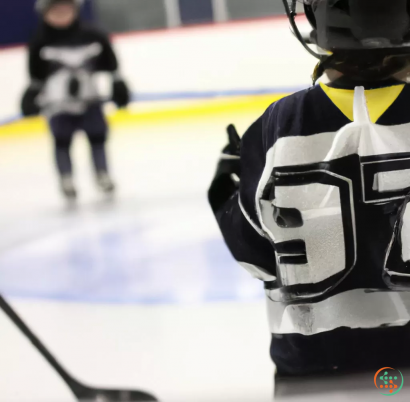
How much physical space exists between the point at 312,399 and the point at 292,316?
101mm

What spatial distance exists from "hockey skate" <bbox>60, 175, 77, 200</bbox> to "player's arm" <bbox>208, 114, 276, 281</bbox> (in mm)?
2083

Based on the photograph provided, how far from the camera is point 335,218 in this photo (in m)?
0.49

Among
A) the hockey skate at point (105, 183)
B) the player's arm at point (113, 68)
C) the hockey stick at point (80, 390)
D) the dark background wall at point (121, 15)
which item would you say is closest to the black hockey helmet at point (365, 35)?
the hockey stick at point (80, 390)

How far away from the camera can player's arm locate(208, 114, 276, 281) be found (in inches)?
22.0

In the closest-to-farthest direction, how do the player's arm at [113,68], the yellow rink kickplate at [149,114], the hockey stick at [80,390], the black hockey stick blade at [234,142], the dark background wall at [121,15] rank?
the black hockey stick blade at [234,142]
the hockey stick at [80,390]
the player's arm at [113,68]
the yellow rink kickplate at [149,114]
the dark background wall at [121,15]

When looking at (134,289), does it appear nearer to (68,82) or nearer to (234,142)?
(234,142)

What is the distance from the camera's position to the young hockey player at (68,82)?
8.73ft

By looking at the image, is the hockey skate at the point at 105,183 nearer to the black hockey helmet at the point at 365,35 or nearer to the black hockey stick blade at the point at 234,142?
the black hockey stick blade at the point at 234,142

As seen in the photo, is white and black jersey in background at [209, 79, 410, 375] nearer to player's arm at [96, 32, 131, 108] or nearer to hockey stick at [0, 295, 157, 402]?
hockey stick at [0, 295, 157, 402]

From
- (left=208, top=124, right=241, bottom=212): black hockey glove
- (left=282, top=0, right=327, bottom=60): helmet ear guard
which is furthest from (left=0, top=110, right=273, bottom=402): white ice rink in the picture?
(left=282, top=0, right=327, bottom=60): helmet ear guard

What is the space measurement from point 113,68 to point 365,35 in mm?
2426

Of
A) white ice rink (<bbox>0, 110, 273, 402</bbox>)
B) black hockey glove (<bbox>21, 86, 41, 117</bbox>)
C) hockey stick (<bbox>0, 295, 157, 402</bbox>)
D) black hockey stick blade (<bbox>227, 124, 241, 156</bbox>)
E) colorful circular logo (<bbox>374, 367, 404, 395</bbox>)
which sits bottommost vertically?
white ice rink (<bbox>0, 110, 273, 402</bbox>)

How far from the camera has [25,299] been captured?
1574mm

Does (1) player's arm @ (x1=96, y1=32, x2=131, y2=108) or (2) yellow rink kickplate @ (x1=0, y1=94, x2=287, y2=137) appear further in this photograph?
(2) yellow rink kickplate @ (x1=0, y1=94, x2=287, y2=137)
